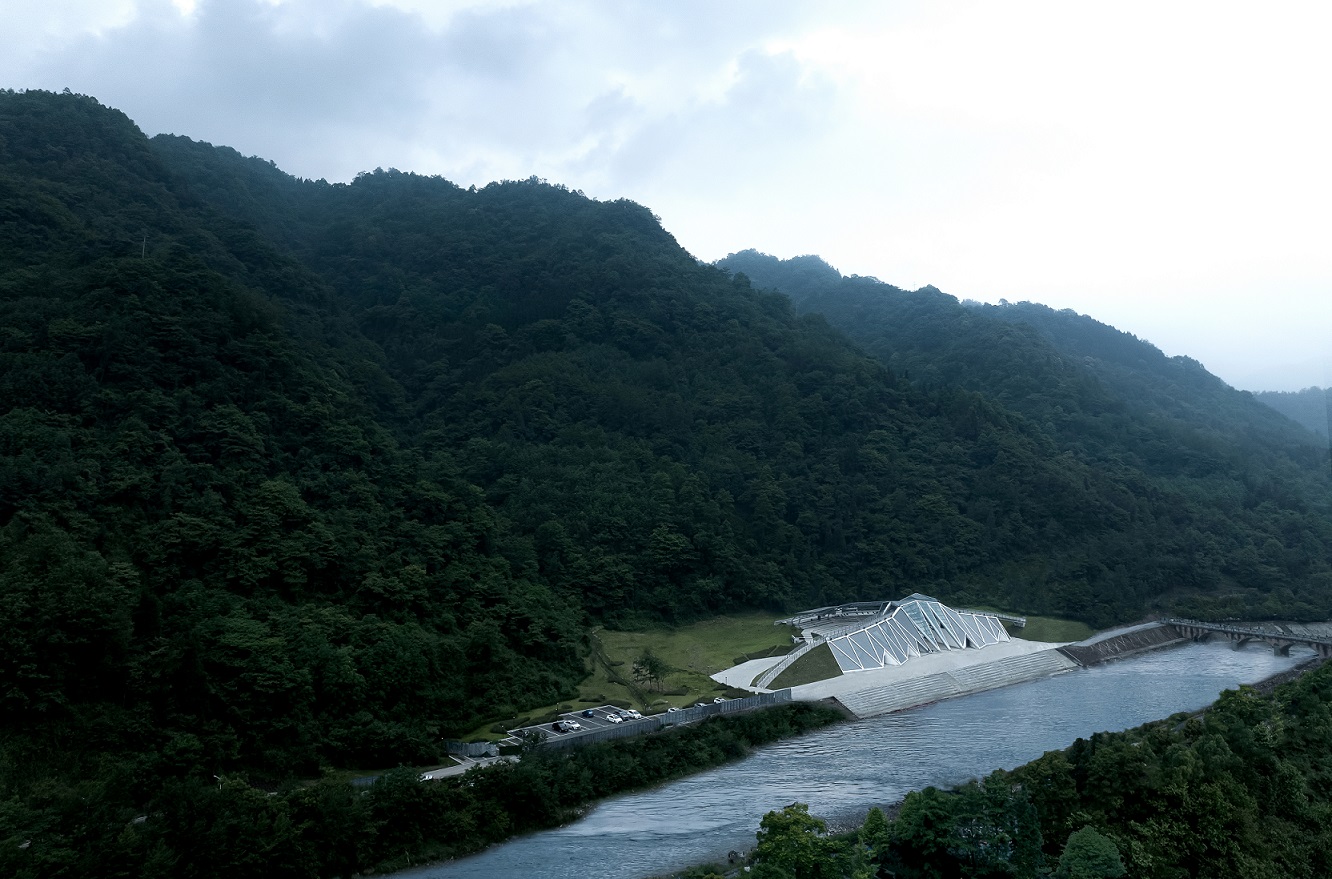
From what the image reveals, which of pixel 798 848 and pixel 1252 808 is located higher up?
pixel 798 848

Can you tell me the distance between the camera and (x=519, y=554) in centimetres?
5731

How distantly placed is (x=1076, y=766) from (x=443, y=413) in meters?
58.2

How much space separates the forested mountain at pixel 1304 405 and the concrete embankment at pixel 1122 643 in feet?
313

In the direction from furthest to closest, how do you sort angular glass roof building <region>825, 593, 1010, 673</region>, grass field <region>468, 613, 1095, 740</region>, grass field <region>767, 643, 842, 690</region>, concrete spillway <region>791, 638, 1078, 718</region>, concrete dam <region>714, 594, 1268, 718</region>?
angular glass roof building <region>825, 593, 1010, 673</region> < concrete dam <region>714, 594, 1268, 718</region> < grass field <region>767, 643, 842, 690</region> < concrete spillway <region>791, 638, 1078, 718</region> < grass field <region>468, 613, 1095, 740</region>

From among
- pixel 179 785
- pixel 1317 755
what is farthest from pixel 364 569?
pixel 1317 755

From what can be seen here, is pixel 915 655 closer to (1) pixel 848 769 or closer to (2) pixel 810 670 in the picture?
(2) pixel 810 670

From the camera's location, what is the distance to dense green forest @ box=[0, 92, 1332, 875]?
3434cm

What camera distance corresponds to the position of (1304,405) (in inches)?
6442

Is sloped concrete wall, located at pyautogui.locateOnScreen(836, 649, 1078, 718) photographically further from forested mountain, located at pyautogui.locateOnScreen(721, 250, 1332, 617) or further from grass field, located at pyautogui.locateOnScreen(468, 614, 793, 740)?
forested mountain, located at pyautogui.locateOnScreen(721, 250, 1332, 617)

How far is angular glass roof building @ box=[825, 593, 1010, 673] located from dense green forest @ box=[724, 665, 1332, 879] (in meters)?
22.9

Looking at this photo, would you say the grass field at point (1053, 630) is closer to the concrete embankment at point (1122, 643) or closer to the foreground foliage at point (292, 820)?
the concrete embankment at point (1122, 643)

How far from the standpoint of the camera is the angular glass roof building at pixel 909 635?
5259cm

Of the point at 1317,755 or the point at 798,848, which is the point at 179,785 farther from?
the point at 1317,755

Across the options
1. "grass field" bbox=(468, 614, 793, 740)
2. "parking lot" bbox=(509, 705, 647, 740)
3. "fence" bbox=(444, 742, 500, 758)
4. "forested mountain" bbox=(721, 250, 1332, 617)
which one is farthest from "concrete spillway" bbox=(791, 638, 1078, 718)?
"fence" bbox=(444, 742, 500, 758)
